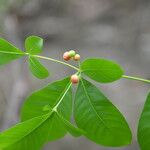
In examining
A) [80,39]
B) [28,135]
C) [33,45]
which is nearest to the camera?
[28,135]

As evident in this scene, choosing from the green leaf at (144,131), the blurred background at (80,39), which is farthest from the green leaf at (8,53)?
the blurred background at (80,39)

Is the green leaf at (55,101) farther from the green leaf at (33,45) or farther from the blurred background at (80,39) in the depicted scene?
the blurred background at (80,39)

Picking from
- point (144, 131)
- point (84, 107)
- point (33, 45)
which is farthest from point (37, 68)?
point (144, 131)

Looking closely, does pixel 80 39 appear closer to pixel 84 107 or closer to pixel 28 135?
pixel 84 107

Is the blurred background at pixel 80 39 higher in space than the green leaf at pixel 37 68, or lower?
higher

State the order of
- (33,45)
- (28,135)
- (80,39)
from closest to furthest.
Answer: (28,135) < (33,45) < (80,39)

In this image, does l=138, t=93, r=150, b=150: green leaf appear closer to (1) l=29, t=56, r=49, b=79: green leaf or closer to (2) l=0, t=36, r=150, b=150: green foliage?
(2) l=0, t=36, r=150, b=150: green foliage
